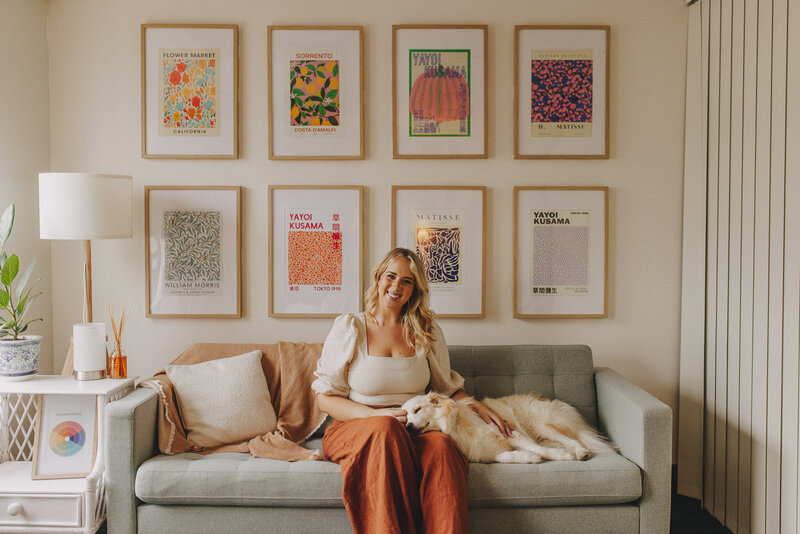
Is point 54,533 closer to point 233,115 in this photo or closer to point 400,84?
point 233,115

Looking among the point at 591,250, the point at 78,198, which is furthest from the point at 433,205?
the point at 78,198

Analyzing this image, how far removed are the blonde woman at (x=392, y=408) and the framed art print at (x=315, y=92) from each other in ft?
2.85

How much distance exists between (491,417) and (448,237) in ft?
3.32

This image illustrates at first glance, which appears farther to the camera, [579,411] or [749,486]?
[579,411]

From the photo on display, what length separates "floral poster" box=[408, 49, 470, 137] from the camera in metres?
3.10

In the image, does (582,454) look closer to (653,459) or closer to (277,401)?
(653,459)

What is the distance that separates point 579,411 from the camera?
280cm

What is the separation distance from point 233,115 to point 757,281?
255cm

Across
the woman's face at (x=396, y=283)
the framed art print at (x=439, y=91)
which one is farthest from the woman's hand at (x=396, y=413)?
the framed art print at (x=439, y=91)

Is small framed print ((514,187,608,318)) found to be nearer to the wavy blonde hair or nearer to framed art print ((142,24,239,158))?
the wavy blonde hair

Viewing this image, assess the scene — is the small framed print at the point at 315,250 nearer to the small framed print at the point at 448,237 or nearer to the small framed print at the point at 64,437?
the small framed print at the point at 448,237

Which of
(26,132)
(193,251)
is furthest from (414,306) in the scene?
(26,132)

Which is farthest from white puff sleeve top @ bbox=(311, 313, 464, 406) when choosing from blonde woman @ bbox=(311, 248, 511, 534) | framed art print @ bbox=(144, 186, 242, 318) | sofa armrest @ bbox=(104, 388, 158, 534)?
framed art print @ bbox=(144, 186, 242, 318)

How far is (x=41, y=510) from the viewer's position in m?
2.40
